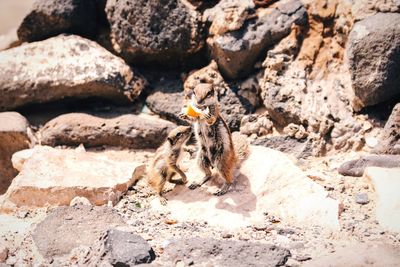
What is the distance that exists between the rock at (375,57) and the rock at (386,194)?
90 cm

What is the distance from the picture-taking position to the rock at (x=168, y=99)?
6.67 metres

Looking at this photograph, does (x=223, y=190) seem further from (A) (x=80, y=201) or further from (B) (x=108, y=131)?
(B) (x=108, y=131)

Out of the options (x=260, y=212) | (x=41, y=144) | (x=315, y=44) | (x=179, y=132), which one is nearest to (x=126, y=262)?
(x=260, y=212)

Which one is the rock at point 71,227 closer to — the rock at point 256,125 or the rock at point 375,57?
the rock at point 256,125

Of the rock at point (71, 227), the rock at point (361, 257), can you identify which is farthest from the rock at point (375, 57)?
the rock at point (71, 227)

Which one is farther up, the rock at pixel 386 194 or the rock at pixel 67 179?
the rock at pixel 386 194

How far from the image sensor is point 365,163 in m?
5.46

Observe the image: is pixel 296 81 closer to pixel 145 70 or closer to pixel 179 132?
pixel 179 132

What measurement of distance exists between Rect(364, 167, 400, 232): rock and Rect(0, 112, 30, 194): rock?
148 inches

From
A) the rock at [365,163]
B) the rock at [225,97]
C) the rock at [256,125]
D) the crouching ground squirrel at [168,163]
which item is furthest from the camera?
the rock at [225,97]

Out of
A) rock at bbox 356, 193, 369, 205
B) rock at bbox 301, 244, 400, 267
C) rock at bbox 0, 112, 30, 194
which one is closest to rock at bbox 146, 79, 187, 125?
rock at bbox 0, 112, 30, 194

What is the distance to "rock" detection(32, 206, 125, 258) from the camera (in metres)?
4.76

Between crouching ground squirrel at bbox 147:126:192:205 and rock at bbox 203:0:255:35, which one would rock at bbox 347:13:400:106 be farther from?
crouching ground squirrel at bbox 147:126:192:205

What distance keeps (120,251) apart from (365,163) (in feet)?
8.14
